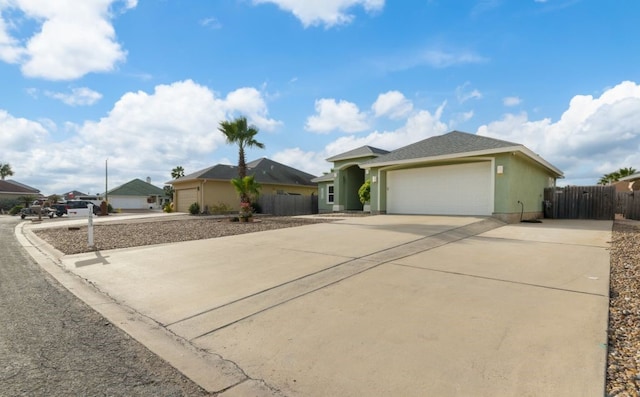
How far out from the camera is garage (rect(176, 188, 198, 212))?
2842 centimetres

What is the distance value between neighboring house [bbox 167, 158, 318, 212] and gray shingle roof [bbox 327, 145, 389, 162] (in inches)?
280

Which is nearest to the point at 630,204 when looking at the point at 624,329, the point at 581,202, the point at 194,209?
the point at 581,202

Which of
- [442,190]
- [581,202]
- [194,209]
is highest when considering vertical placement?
[442,190]

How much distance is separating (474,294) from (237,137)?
55.1 ft

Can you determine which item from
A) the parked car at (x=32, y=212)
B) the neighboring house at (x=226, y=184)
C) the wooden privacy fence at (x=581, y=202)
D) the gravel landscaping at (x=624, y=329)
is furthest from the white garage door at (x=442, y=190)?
the parked car at (x=32, y=212)

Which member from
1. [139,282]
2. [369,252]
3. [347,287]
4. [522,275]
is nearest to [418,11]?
[369,252]

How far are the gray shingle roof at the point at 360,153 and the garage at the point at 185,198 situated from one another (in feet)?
40.8

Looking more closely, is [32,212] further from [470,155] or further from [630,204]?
[630,204]

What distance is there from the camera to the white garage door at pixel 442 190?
45.7ft

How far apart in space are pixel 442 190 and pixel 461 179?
95 cm

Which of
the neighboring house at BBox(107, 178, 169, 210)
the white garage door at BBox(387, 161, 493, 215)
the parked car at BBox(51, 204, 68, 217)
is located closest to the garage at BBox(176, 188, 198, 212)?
the parked car at BBox(51, 204, 68, 217)

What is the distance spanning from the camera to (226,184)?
2844 centimetres

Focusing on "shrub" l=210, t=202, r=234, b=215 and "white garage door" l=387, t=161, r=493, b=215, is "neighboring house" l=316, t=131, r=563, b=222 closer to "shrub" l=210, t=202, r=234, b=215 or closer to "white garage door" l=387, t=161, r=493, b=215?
"white garage door" l=387, t=161, r=493, b=215

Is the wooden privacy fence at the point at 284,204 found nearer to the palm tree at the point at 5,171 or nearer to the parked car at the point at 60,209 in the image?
the parked car at the point at 60,209
